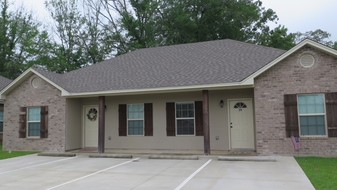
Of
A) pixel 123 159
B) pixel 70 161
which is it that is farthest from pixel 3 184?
pixel 123 159

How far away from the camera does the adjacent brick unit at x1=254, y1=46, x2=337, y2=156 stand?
38.3 feet

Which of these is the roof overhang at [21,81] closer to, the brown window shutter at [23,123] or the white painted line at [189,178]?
the brown window shutter at [23,123]

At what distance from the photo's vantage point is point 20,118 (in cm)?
1611

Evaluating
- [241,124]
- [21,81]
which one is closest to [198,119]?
[241,124]

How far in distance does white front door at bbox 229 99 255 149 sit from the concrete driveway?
248 cm

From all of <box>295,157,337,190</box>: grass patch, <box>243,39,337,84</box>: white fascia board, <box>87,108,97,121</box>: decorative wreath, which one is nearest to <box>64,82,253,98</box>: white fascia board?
<box>243,39,337,84</box>: white fascia board

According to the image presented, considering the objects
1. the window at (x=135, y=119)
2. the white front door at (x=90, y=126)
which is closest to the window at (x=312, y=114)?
the window at (x=135, y=119)

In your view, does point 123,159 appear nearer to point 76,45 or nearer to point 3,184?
point 3,184

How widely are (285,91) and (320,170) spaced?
3.77m

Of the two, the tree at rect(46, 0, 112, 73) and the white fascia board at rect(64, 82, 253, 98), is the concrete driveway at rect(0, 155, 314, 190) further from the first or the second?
the tree at rect(46, 0, 112, 73)

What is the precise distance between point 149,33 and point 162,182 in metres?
24.2

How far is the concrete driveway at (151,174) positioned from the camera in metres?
7.73

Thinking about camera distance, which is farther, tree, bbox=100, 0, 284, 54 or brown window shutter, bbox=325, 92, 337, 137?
tree, bbox=100, 0, 284, 54

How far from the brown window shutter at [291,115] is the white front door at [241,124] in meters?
2.03
